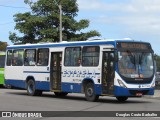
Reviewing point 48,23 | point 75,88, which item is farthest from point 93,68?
point 48,23

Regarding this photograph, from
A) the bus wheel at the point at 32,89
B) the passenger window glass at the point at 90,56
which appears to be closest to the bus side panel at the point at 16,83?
the bus wheel at the point at 32,89

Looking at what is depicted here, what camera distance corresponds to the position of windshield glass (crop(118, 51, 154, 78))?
20678 mm

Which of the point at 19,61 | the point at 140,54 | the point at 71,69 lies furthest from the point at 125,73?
the point at 19,61

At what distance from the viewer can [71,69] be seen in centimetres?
2314

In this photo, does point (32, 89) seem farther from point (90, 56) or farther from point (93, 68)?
point (93, 68)

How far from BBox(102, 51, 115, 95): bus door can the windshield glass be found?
431 millimetres

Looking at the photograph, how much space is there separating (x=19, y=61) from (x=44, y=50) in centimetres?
250

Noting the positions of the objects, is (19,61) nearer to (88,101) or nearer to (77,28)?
(88,101)

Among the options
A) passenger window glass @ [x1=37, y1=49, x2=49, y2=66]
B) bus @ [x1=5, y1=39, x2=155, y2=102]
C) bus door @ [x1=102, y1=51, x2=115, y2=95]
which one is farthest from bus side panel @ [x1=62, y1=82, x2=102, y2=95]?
→ passenger window glass @ [x1=37, y1=49, x2=49, y2=66]

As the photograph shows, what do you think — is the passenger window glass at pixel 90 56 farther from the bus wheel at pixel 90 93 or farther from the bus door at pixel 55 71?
the bus door at pixel 55 71

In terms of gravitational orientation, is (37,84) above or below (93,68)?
below

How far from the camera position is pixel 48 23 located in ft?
151

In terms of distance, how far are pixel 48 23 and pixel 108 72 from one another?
25665mm

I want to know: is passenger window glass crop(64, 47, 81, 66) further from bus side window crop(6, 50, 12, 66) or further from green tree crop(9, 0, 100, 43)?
green tree crop(9, 0, 100, 43)
